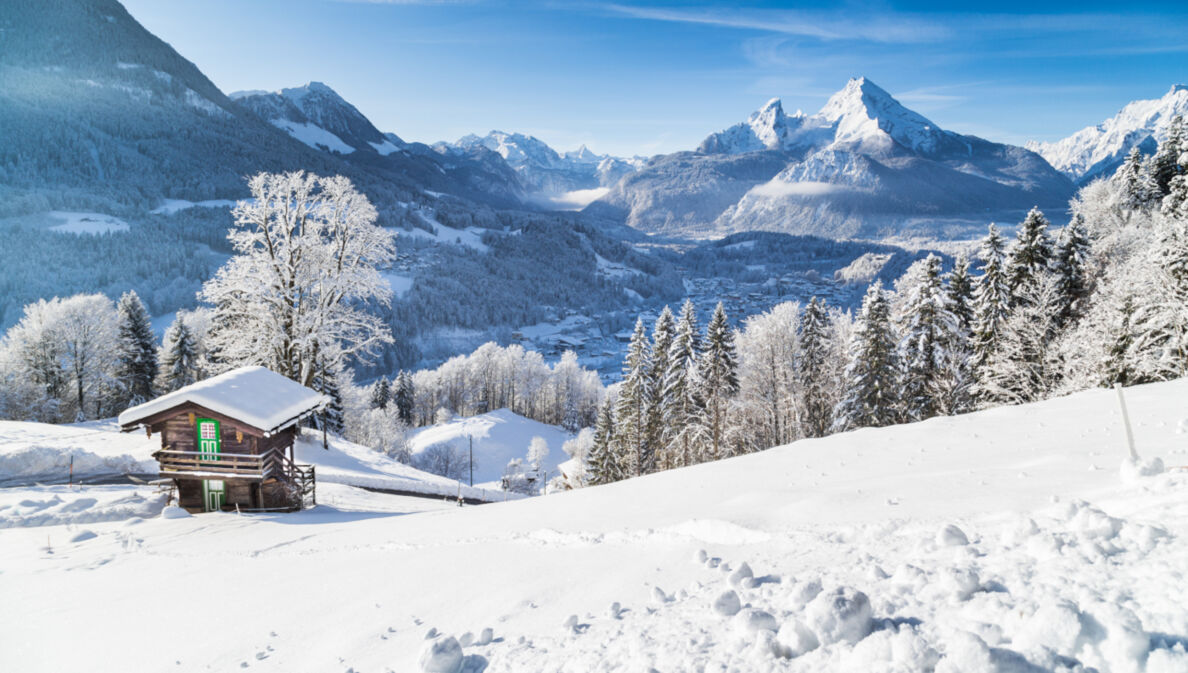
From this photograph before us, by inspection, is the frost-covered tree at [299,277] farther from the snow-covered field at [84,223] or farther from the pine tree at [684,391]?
the snow-covered field at [84,223]

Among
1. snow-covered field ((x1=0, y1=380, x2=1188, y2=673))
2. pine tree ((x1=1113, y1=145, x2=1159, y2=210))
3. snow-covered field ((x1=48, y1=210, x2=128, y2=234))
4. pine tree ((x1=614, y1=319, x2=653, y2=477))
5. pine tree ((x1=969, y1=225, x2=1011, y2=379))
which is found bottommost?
pine tree ((x1=614, y1=319, x2=653, y2=477))

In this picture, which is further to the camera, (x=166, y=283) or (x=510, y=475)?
(x=166, y=283)

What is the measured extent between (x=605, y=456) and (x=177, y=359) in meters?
38.0

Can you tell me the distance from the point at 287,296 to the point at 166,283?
12894cm

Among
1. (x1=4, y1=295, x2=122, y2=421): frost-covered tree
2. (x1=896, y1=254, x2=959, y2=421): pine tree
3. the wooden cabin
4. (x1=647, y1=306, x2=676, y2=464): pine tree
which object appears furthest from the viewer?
(x1=4, y1=295, x2=122, y2=421): frost-covered tree

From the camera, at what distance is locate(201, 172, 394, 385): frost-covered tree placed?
23.5m

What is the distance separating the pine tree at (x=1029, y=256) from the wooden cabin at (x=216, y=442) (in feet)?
122

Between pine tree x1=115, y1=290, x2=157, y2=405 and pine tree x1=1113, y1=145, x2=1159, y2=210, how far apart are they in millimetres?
78471

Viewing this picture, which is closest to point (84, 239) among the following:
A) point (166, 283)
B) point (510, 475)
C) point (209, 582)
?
point (166, 283)

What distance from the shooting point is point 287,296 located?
2411 cm

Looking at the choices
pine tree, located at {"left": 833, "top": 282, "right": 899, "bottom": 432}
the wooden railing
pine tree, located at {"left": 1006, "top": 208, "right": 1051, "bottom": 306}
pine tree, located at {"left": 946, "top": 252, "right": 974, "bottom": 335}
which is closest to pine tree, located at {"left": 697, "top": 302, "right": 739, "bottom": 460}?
pine tree, located at {"left": 833, "top": 282, "right": 899, "bottom": 432}

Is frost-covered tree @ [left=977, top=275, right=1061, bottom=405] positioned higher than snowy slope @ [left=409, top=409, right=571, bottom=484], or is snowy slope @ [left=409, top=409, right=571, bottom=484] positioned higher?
frost-covered tree @ [left=977, top=275, right=1061, bottom=405]

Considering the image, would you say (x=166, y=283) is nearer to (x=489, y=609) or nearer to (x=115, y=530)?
(x=115, y=530)

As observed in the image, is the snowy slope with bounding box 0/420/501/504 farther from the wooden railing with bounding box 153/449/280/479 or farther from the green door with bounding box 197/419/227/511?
the wooden railing with bounding box 153/449/280/479
